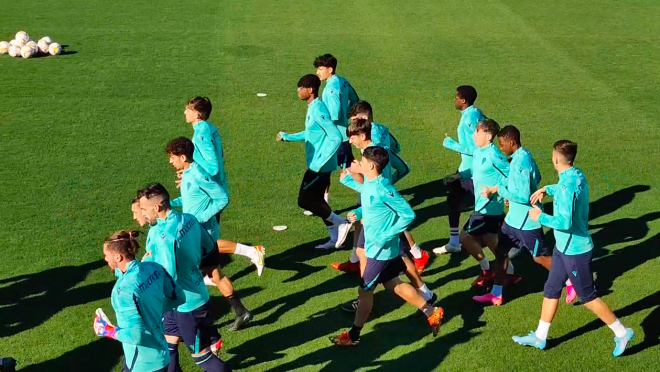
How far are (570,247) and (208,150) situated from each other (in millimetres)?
3760

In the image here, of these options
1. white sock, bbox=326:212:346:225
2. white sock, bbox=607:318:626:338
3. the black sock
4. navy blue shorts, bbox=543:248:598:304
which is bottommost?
the black sock

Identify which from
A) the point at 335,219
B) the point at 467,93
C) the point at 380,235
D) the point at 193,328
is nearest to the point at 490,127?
the point at 467,93

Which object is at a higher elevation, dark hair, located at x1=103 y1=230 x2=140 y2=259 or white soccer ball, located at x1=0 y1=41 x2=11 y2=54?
dark hair, located at x1=103 y1=230 x2=140 y2=259

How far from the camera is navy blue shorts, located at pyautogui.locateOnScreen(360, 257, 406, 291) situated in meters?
7.32

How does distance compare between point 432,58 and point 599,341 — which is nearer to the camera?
point 599,341

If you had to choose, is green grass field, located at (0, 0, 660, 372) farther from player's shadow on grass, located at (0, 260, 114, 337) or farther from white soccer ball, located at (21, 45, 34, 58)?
white soccer ball, located at (21, 45, 34, 58)

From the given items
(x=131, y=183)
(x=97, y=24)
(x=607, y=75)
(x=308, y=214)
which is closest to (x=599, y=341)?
(x=308, y=214)

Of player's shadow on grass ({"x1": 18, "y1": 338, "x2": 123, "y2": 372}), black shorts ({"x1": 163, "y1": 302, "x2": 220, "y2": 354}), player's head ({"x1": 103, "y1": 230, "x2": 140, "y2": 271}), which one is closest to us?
player's head ({"x1": 103, "y1": 230, "x2": 140, "y2": 271})

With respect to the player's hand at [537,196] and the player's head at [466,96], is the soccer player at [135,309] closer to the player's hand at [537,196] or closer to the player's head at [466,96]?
the player's hand at [537,196]

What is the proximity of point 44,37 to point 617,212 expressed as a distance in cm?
1255

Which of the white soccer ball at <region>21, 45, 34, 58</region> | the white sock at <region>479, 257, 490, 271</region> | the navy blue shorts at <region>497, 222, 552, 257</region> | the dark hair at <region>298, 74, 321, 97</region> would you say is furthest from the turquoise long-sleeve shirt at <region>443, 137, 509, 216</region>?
the white soccer ball at <region>21, 45, 34, 58</region>

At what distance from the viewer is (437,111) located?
571 inches

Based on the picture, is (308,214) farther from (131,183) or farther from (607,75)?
(607,75)

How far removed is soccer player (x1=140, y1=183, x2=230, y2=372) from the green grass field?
86 cm
